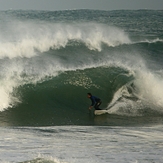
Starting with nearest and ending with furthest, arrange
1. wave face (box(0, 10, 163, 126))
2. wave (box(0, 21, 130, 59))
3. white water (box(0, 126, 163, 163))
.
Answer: white water (box(0, 126, 163, 163)) → wave face (box(0, 10, 163, 126)) → wave (box(0, 21, 130, 59))

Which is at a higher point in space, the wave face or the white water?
the wave face

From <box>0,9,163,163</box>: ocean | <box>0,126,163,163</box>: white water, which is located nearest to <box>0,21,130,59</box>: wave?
<box>0,9,163,163</box>: ocean

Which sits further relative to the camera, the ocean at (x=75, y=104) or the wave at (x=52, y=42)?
the wave at (x=52, y=42)

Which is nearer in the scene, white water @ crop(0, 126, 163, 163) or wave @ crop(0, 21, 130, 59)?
white water @ crop(0, 126, 163, 163)

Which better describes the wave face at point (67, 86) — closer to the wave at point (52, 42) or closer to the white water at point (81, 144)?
the wave at point (52, 42)

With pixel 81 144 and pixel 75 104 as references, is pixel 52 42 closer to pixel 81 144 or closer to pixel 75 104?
pixel 75 104

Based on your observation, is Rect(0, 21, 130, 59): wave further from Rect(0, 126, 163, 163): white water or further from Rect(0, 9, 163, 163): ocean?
Rect(0, 126, 163, 163): white water

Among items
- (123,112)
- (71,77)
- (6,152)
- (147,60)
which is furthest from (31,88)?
(147,60)

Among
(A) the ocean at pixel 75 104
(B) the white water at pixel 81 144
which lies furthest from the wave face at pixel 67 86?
(B) the white water at pixel 81 144

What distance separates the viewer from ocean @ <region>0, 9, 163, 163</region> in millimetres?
10797

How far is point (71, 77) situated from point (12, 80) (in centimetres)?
282

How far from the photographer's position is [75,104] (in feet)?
59.5

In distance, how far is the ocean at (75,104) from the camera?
35.4 feet

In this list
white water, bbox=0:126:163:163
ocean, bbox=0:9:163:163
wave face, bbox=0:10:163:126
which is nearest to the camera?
white water, bbox=0:126:163:163
